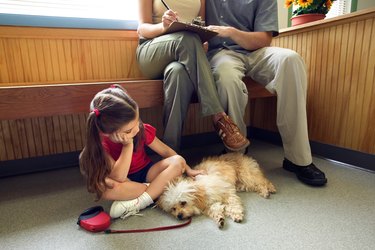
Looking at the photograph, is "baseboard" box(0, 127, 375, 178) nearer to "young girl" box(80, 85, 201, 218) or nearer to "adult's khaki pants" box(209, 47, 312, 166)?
"adult's khaki pants" box(209, 47, 312, 166)

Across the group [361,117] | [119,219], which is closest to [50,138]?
[119,219]

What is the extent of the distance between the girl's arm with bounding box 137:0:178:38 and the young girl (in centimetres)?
42

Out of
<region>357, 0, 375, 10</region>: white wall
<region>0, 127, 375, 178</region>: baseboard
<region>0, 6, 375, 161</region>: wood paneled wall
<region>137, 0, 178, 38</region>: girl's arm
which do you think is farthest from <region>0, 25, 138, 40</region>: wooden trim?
<region>357, 0, 375, 10</region>: white wall

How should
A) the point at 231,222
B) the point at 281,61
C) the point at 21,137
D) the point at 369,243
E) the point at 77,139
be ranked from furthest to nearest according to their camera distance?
the point at 77,139
the point at 21,137
the point at 281,61
the point at 231,222
the point at 369,243

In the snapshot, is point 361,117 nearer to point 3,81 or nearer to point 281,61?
point 281,61

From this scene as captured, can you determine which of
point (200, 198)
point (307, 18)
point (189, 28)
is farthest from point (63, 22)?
point (307, 18)

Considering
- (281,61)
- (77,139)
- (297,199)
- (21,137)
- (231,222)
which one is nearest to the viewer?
(231,222)

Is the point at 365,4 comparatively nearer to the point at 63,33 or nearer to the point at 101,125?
the point at 63,33

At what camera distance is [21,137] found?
1.42 m

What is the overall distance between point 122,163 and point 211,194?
335 mm

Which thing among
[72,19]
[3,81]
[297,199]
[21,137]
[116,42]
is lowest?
[297,199]

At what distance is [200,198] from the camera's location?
3.02ft

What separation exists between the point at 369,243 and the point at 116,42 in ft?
4.92

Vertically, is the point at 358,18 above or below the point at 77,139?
above
